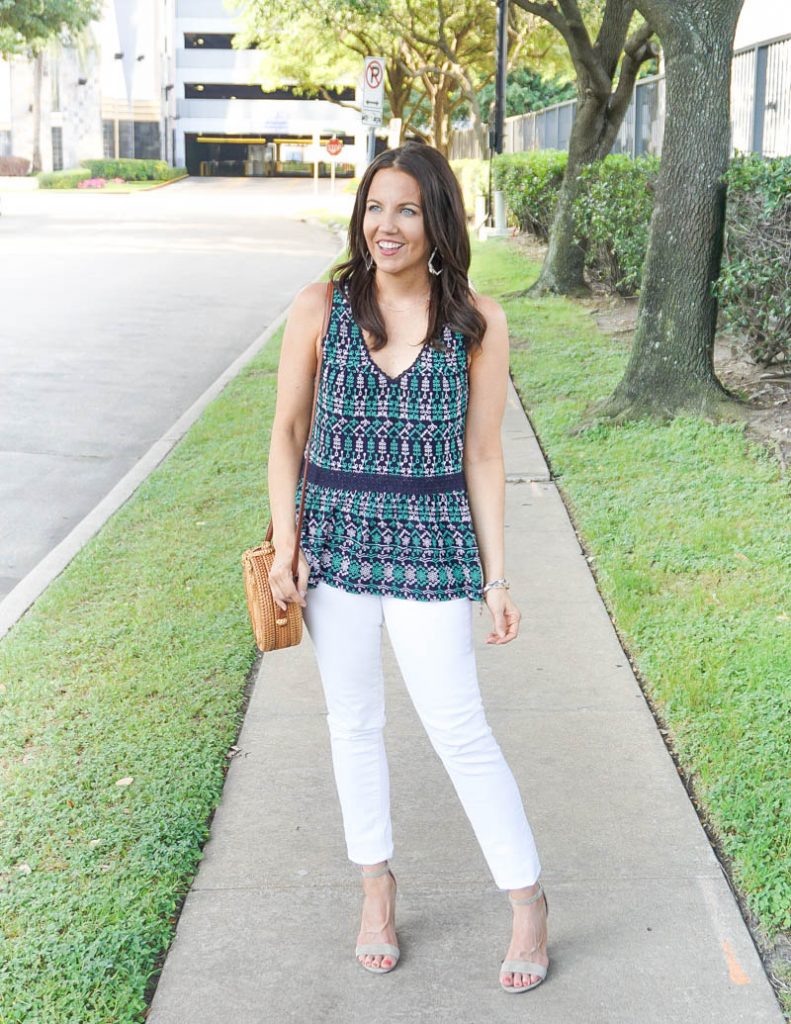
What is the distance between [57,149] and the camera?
67.9 m

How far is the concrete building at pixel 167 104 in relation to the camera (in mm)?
66812

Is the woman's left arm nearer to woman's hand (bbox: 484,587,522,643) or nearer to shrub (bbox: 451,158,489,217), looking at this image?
woman's hand (bbox: 484,587,522,643)

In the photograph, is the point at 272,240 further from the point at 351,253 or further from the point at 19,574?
the point at 351,253

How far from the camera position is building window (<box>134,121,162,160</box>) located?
256 feet

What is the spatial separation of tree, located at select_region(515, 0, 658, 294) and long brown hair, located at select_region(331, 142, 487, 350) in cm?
1248

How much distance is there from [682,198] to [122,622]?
4.93 metres

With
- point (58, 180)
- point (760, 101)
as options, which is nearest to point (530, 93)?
point (58, 180)

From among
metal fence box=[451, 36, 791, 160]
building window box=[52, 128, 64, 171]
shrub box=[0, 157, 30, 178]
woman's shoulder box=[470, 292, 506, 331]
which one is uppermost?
building window box=[52, 128, 64, 171]

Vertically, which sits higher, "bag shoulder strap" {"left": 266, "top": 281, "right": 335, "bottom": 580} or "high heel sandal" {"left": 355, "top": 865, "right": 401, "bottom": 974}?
"bag shoulder strap" {"left": 266, "top": 281, "right": 335, "bottom": 580}

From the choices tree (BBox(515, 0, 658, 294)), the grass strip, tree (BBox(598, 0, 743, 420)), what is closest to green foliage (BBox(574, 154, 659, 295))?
tree (BBox(515, 0, 658, 294))

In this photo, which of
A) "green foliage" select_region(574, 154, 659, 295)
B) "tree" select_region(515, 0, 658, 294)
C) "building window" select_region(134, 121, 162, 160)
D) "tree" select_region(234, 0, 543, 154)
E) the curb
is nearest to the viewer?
the curb

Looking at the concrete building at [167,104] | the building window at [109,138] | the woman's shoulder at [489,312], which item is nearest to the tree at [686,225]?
the woman's shoulder at [489,312]

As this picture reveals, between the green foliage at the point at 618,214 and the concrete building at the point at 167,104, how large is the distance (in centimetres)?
5597

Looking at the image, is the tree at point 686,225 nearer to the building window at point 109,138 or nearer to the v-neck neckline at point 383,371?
the v-neck neckline at point 383,371
